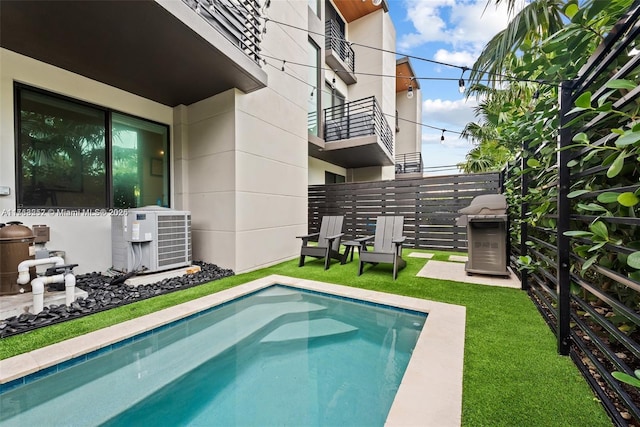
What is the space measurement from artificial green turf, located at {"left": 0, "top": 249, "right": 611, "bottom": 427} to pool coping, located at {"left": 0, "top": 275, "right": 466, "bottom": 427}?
0.32ft

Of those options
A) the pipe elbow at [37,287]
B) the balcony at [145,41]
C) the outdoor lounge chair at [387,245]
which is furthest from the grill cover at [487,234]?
the pipe elbow at [37,287]

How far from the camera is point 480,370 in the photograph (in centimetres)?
198

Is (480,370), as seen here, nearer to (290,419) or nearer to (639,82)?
(290,419)

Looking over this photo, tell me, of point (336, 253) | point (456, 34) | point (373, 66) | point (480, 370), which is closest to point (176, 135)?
point (336, 253)

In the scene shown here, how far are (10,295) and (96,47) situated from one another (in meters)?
3.42

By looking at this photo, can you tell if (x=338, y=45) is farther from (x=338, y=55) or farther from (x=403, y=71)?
(x=403, y=71)

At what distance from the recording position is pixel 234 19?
452 cm

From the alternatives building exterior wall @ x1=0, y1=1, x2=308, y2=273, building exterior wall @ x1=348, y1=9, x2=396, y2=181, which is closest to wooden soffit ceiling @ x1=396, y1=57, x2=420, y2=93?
building exterior wall @ x1=348, y1=9, x2=396, y2=181

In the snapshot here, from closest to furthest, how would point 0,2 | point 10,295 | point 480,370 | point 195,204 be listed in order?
point 480,370
point 0,2
point 10,295
point 195,204

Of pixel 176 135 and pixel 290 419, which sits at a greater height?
pixel 176 135

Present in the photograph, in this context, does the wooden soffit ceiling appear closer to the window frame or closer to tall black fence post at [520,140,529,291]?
tall black fence post at [520,140,529,291]

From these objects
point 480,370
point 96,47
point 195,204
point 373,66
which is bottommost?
point 480,370

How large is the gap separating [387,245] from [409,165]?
1413cm

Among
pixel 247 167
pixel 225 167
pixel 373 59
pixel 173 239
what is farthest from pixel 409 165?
pixel 173 239
